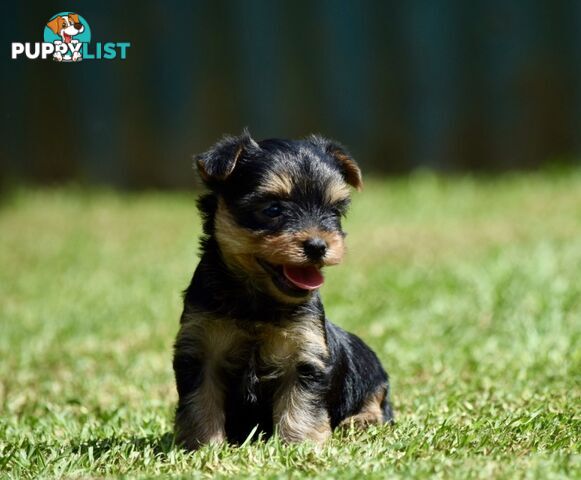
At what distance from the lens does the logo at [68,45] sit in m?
10.8

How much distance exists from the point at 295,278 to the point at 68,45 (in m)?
6.96

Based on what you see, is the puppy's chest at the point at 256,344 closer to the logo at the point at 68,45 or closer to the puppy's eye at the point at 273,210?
the puppy's eye at the point at 273,210

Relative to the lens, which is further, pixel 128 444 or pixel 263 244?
pixel 128 444

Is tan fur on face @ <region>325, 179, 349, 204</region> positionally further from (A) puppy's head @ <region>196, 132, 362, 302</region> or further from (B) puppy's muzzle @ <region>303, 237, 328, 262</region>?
(B) puppy's muzzle @ <region>303, 237, 328, 262</region>

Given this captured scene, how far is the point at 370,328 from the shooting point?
8.69 m

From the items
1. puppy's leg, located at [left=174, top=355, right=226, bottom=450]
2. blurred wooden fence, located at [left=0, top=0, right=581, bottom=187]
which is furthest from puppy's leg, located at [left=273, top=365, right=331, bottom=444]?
A: blurred wooden fence, located at [left=0, top=0, right=581, bottom=187]

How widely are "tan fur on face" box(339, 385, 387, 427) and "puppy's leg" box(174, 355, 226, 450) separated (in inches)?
30.7

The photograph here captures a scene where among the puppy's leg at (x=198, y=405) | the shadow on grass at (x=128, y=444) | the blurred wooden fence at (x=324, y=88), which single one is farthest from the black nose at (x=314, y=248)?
the blurred wooden fence at (x=324, y=88)

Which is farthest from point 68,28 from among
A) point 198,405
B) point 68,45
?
point 198,405

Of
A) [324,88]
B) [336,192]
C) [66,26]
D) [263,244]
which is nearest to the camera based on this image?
[263,244]

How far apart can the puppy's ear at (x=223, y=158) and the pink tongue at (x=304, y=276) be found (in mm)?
530

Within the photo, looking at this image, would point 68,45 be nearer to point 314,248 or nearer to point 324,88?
point 324,88

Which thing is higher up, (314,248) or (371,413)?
(314,248)

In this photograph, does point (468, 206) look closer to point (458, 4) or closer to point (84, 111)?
point (458, 4)
